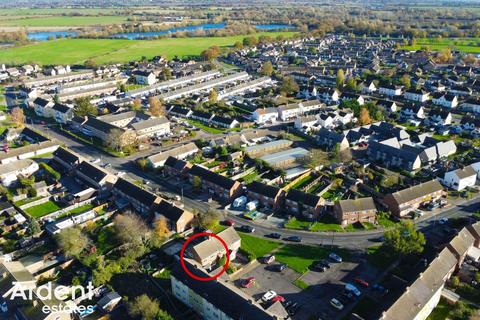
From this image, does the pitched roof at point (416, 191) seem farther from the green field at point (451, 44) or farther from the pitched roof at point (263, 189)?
the green field at point (451, 44)

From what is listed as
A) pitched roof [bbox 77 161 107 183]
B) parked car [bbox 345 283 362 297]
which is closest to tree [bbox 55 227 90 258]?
pitched roof [bbox 77 161 107 183]

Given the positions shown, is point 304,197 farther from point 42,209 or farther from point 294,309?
point 42,209

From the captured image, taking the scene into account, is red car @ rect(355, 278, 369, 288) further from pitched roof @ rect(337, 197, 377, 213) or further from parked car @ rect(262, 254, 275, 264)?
pitched roof @ rect(337, 197, 377, 213)

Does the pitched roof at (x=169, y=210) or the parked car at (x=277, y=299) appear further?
Result: the pitched roof at (x=169, y=210)

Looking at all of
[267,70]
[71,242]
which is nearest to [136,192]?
[71,242]

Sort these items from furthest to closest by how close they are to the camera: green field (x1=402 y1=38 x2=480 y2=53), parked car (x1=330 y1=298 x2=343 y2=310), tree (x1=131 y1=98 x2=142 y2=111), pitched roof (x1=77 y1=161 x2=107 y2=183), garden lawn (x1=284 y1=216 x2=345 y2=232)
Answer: green field (x1=402 y1=38 x2=480 y2=53) → tree (x1=131 y1=98 x2=142 y2=111) → pitched roof (x1=77 y1=161 x2=107 y2=183) → garden lawn (x1=284 y1=216 x2=345 y2=232) → parked car (x1=330 y1=298 x2=343 y2=310)

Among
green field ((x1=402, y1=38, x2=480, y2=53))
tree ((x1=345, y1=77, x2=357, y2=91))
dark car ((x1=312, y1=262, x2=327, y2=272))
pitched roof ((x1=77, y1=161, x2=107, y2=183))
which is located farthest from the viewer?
green field ((x1=402, y1=38, x2=480, y2=53))

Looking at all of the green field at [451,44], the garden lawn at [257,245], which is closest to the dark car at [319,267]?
the garden lawn at [257,245]
